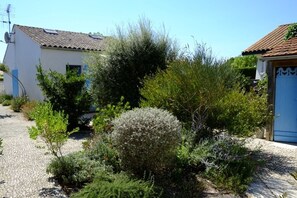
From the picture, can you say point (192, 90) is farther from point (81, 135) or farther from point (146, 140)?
point (81, 135)

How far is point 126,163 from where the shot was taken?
17.4 ft

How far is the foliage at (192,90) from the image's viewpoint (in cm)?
702

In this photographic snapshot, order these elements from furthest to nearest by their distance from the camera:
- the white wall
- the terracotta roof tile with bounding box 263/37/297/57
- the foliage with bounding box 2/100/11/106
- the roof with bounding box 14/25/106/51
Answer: the foliage with bounding box 2/100/11/106 < the roof with bounding box 14/25/106/51 < the white wall < the terracotta roof tile with bounding box 263/37/297/57

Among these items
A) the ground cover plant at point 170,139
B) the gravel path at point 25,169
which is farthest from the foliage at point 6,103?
the ground cover plant at point 170,139

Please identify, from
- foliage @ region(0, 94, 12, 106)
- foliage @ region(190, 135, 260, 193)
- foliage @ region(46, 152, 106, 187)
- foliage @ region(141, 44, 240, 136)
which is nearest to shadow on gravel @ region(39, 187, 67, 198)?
foliage @ region(46, 152, 106, 187)

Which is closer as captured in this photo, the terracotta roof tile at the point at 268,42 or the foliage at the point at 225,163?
the foliage at the point at 225,163

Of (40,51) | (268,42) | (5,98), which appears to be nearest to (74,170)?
(268,42)

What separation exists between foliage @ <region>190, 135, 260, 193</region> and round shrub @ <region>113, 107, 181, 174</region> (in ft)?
2.75

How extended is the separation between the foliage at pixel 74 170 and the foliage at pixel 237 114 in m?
3.54

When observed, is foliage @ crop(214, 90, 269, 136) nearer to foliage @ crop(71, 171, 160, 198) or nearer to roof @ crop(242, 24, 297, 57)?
roof @ crop(242, 24, 297, 57)

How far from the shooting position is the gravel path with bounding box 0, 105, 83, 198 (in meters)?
4.78

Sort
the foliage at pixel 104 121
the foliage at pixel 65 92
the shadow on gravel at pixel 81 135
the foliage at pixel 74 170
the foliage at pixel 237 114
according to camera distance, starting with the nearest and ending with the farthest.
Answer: the foliage at pixel 74 170 → the foliage at pixel 104 121 → the foliage at pixel 237 114 → the shadow on gravel at pixel 81 135 → the foliage at pixel 65 92

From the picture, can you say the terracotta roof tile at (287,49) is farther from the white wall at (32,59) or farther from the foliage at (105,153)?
the white wall at (32,59)

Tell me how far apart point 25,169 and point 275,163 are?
5.62 metres
